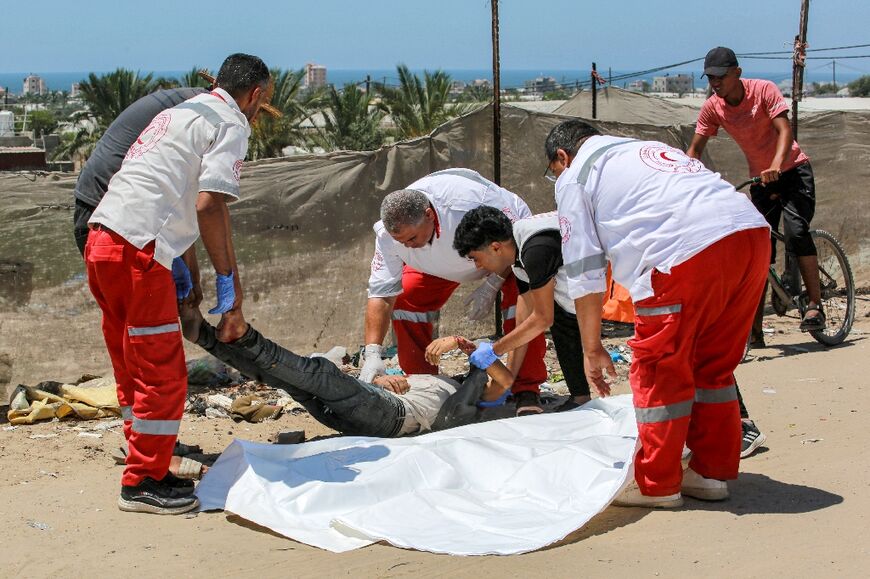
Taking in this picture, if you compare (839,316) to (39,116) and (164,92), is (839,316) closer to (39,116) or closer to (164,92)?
(164,92)

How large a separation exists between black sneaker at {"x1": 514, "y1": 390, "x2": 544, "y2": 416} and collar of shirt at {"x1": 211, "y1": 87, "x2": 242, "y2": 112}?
243 centimetres

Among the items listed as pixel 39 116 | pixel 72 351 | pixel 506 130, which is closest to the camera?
pixel 72 351

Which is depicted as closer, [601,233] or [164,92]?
[601,233]

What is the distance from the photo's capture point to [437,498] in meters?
4.57

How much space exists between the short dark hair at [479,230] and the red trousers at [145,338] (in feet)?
4.83

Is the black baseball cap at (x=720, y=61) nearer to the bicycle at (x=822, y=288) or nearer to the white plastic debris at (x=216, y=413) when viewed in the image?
the bicycle at (x=822, y=288)

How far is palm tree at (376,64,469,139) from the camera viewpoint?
31781 mm

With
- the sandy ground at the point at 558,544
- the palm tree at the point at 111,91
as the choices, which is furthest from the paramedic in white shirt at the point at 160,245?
the palm tree at the point at 111,91

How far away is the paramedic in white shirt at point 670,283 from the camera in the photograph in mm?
4180

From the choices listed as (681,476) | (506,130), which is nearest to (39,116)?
(506,130)

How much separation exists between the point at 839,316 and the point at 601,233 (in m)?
5.24

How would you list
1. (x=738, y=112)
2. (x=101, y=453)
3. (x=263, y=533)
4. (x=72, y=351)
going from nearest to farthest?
(x=263, y=533) < (x=101, y=453) < (x=72, y=351) < (x=738, y=112)

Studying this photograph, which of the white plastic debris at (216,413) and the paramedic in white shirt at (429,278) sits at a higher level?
the paramedic in white shirt at (429,278)

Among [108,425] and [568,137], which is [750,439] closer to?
[568,137]
